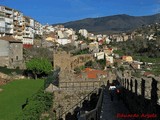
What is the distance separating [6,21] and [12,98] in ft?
181

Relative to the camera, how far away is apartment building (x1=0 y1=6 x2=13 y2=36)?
87.2 metres

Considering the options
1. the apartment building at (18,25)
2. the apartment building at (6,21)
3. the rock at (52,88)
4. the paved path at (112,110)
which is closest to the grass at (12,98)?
the rock at (52,88)

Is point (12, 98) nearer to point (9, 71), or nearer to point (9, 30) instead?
point (9, 71)

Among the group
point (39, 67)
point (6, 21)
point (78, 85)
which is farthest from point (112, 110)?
point (6, 21)

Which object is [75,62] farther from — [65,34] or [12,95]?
[65,34]

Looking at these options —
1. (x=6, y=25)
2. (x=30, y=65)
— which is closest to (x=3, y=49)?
(x=30, y=65)

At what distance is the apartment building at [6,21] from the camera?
8725 cm

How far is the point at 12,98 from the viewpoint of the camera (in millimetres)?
37812

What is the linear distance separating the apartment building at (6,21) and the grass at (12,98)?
3773cm

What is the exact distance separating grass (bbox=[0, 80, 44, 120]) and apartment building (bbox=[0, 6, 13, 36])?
37.7 meters

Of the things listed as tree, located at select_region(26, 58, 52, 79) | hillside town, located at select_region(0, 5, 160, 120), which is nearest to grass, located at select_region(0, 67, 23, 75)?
hillside town, located at select_region(0, 5, 160, 120)

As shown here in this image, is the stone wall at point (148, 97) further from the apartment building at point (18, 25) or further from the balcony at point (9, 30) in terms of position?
the apartment building at point (18, 25)

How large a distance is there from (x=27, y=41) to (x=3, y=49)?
33752 mm

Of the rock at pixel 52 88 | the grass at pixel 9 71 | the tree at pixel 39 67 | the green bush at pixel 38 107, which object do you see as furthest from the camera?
the tree at pixel 39 67
